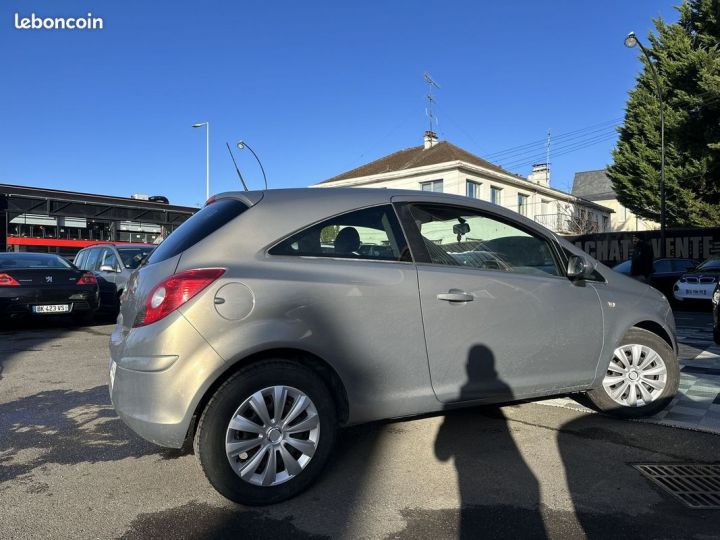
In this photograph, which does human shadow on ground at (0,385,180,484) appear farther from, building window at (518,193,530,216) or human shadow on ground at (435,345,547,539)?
building window at (518,193,530,216)

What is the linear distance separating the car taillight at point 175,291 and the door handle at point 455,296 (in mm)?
1304

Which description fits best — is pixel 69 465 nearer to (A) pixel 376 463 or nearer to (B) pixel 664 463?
(A) pixel 376 463

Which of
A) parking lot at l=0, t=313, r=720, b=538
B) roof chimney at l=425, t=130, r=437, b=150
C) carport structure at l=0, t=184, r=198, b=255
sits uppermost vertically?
roof chimney at l=425, t=130, r=437, b=150

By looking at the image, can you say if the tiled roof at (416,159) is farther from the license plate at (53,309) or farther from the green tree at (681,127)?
the license plate at (53,309)

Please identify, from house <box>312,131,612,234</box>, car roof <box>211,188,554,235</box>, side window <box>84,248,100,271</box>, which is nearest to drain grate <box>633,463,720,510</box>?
car roof <box>211,188,554,235</box>

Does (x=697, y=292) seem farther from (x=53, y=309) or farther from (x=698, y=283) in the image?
(x=53, y=309)

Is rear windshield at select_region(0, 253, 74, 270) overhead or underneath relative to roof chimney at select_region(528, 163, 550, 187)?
underneath

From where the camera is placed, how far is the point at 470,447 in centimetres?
362

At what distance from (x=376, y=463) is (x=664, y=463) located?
1792 mm

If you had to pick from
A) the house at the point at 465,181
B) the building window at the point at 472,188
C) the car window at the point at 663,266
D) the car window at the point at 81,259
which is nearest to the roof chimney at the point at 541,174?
the house at the point at 465,181

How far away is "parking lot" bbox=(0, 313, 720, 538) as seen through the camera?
2.60 m

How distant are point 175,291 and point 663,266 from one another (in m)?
16.3

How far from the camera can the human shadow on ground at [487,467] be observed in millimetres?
2607

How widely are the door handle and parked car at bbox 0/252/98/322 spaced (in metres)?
8.01
